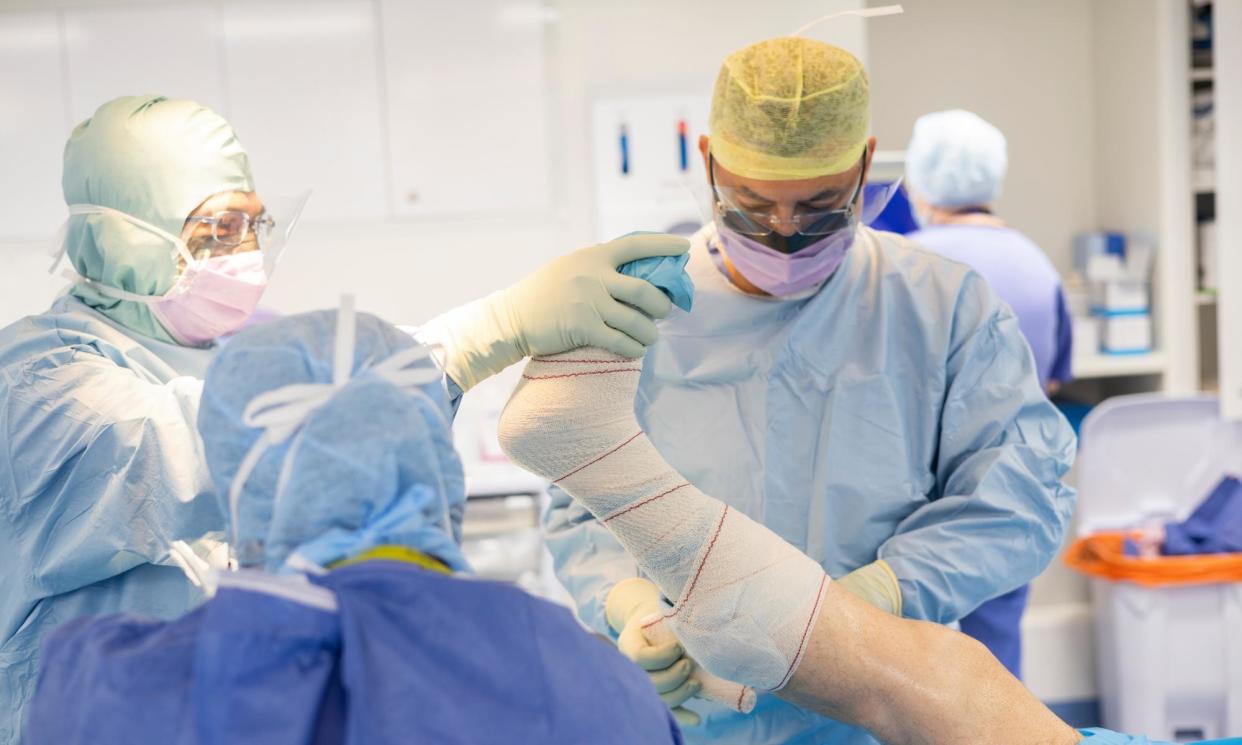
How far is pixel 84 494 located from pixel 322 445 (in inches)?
31.3

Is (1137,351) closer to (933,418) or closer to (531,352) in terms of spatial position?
(933,418)

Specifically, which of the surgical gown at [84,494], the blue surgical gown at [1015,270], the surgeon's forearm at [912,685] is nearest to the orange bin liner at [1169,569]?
the blue surgical gown at [1015,270]

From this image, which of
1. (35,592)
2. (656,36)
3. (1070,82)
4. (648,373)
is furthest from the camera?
(1070,82)

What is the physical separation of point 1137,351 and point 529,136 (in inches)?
80.6

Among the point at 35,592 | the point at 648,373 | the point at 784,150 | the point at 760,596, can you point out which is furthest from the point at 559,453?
the point at 35,592

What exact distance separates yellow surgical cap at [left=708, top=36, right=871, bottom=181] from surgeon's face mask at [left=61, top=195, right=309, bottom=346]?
705 mm

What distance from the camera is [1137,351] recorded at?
155 inches

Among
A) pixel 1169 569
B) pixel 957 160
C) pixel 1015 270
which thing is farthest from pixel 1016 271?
pixel 1169 569

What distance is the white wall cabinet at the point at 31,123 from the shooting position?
150 inches

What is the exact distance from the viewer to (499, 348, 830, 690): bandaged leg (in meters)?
1.34

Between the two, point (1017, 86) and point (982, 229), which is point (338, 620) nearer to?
point (982, 229)

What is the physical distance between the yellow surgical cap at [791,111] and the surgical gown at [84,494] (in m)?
0.79

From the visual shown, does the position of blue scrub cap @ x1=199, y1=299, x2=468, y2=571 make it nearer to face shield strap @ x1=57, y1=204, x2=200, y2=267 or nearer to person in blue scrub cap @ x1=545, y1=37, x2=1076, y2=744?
person in blue scrub cap @ x1=545, y1=37, x2=1076, y2=744

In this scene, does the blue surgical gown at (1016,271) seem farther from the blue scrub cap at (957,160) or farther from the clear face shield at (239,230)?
the clear face shield at (239,230)
